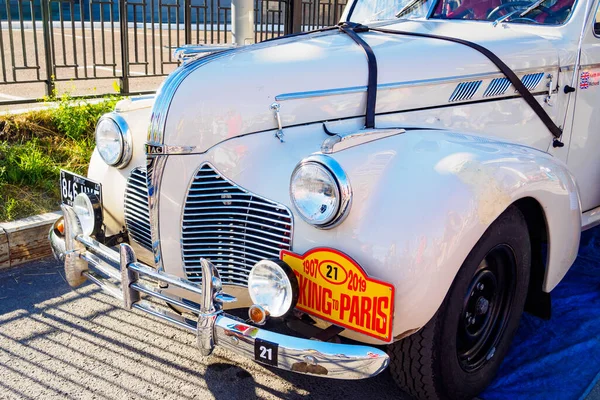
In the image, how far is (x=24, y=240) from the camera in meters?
3.83

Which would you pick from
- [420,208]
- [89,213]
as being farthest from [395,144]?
[89,213]

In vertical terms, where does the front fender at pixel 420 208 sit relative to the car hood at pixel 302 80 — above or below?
below

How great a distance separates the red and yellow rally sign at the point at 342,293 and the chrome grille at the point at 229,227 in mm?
106

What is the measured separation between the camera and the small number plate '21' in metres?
2.03

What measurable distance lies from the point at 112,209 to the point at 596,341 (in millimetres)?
2430

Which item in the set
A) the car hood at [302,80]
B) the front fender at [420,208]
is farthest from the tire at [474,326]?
the car hood at [302,80]

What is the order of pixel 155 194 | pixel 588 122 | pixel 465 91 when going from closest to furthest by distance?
pixel 155 194, pixel 465 91, pixel 588 122

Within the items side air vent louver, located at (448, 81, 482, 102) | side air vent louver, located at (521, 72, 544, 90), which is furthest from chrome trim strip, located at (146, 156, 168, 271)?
side air vent louver, located at (521, 72, 544, 90)

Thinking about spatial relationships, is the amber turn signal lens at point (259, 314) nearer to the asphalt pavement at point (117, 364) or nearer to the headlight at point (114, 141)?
the asphalt pavement at point (117, 364)

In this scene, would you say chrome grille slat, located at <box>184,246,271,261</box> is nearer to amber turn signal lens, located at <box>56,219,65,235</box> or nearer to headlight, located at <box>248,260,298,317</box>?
headlight, located at <box>248,260,298,317</box>

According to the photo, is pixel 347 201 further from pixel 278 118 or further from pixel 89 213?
pixel 89 213

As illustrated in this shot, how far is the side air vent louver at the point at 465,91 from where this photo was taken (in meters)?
2.83

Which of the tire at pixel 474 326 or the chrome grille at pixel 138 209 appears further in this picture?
the chrome grille at pixel 138 209

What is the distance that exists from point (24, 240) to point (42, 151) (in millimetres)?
1115
